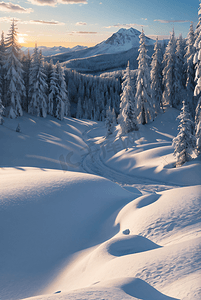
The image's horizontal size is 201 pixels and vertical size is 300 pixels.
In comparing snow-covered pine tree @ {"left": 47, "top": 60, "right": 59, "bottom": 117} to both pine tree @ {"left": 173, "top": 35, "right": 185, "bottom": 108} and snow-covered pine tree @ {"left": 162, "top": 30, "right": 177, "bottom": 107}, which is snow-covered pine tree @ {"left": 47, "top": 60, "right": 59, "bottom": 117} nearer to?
snow-covered pine tree @ {"left": 162, "top": 30, "right": 177, "bottom": 107}

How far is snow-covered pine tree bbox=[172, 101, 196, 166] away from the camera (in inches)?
650

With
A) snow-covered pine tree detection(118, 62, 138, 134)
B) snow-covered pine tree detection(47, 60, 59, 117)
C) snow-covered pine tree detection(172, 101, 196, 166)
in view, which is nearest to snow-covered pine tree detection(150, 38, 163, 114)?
snow-covered pine tree detection(118, 62, 138, 134)

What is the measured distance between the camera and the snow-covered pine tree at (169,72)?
37.8m

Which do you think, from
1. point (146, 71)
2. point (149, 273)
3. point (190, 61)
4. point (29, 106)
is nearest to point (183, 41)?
point (190, 61)

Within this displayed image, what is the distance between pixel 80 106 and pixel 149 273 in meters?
76.6

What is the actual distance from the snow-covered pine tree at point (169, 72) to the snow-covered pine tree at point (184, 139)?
24662 millimetres

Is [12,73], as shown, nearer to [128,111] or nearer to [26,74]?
[26,74]

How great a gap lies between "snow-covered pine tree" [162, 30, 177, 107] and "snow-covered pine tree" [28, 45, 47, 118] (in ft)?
76.9

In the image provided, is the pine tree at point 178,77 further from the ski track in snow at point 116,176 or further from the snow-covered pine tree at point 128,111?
the ski track in snow at point 116,176

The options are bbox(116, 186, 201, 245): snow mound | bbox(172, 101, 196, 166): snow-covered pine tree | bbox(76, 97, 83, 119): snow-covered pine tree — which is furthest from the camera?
bbox(76, 97, 83, 119): snow-covered pine tree

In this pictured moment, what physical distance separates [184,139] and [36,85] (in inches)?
1079

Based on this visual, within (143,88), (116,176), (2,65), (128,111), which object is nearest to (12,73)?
(2,65)

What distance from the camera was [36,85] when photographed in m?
34.3

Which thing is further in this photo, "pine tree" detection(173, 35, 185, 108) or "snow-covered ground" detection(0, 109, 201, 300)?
"pine tree" detection(173, 35, 185, 108)
